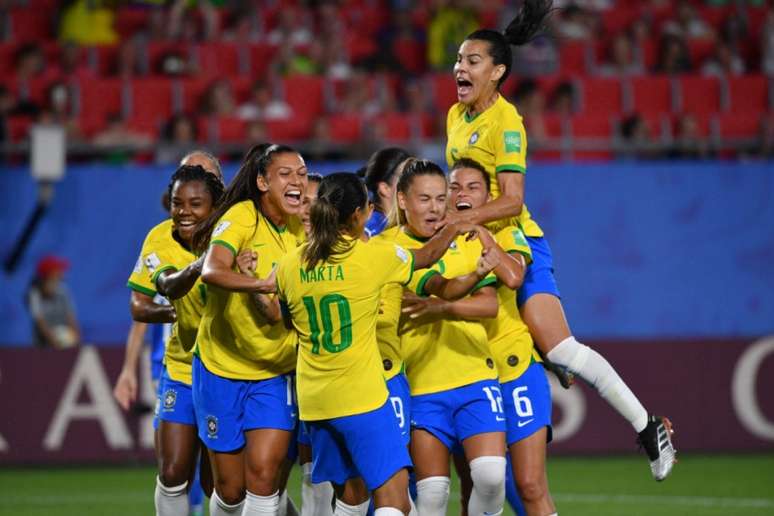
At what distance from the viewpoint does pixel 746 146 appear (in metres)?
14.4

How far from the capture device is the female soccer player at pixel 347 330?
20.0 feet

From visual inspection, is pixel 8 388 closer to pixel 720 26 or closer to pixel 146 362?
pixel 146 362

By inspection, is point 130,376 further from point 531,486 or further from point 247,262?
point 531,486

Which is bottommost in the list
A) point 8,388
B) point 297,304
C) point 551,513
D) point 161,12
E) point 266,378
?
point 8,388

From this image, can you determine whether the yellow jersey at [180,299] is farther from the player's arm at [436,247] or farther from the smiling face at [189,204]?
the player's arm at [436,247]

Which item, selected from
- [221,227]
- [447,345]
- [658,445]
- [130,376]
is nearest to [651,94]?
[130,376]

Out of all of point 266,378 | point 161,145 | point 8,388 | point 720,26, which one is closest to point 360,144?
point 161,145

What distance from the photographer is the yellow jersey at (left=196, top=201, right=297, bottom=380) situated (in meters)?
6.68

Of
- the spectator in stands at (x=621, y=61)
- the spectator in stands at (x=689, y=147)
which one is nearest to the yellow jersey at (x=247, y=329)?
the spectator in stands at (x=689, y=147)

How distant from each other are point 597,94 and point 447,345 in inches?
369

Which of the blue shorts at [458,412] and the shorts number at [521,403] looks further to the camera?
the shorts number at [521,403]

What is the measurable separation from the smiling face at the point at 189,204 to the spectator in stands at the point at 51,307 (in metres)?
6.33

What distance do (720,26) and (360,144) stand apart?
233 inches


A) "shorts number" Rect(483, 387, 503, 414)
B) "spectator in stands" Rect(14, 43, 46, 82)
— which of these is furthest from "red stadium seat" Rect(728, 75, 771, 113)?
"shorts number" Rect(483, 387, 503, 414)
